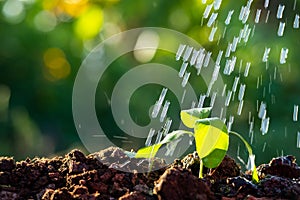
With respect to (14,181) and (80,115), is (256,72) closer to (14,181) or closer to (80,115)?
(80,115)

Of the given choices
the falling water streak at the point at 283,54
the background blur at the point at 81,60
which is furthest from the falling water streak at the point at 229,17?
the falling water streak at the point at 283,54

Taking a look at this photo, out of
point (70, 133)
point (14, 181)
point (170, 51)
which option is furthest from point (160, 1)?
point (14, 181)

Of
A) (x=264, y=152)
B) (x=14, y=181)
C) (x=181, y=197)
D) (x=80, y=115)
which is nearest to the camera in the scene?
(x=181, y=197)

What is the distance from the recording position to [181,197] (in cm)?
89

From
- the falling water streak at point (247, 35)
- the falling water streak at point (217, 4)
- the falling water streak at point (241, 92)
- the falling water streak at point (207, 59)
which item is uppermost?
the falling water streak at point (217, 4)

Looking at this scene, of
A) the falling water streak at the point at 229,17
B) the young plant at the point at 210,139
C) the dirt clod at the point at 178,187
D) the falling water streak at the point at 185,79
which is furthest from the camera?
the falling water streak at the point at 185,79

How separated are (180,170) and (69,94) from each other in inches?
75.9

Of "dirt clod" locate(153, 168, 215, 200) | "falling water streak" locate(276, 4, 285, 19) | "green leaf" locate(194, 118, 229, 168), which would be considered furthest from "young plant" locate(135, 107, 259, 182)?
"falling water streak" locate(276, 4, 285, 19)

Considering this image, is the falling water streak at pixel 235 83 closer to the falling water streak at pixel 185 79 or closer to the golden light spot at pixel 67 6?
the falling water streak at pixel 185 79

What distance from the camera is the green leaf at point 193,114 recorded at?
1086mm

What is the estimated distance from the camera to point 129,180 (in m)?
1.04

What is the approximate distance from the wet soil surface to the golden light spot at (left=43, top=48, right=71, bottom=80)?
5.53 feet

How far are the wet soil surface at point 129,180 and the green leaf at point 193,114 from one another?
8 cm

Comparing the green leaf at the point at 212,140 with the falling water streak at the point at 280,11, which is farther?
the falling water streak at the point at 280,11
